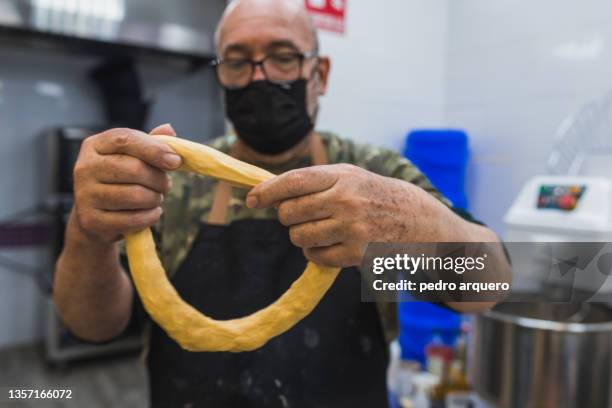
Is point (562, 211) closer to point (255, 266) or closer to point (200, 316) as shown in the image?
point (255, 266)

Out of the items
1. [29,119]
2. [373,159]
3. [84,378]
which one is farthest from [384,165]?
[29,119]

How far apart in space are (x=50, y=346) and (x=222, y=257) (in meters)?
1.90

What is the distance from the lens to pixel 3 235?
234 cm

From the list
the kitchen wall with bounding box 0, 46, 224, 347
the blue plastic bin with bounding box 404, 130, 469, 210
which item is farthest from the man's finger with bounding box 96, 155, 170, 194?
the kitchen wall with bounding box 0, 46, 224, 347

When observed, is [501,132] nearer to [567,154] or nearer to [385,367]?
[567,154]

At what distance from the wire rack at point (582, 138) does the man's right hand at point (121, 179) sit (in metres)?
1.11

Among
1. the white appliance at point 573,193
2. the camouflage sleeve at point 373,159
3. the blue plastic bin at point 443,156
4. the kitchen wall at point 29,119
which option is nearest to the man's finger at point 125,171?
the camouflage sleeve at point 373,159

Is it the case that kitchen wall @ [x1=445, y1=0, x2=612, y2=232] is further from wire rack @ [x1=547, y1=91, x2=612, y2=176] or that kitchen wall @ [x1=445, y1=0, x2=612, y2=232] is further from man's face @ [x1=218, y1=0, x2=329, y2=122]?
man's face @ [x1=218, y1=0, x2=329, y2=122]

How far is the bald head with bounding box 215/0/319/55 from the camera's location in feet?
2.59

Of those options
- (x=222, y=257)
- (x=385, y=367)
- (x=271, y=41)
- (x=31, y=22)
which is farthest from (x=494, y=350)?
(x=31, y=22)

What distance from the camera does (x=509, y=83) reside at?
125 cm

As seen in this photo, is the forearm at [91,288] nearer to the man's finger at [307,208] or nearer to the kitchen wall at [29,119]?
the man's finger at [307,208]

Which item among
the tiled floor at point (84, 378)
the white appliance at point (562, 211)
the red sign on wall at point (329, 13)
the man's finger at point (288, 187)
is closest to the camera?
the man's finger at point (288, 187)

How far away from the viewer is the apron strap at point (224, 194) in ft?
2.82
